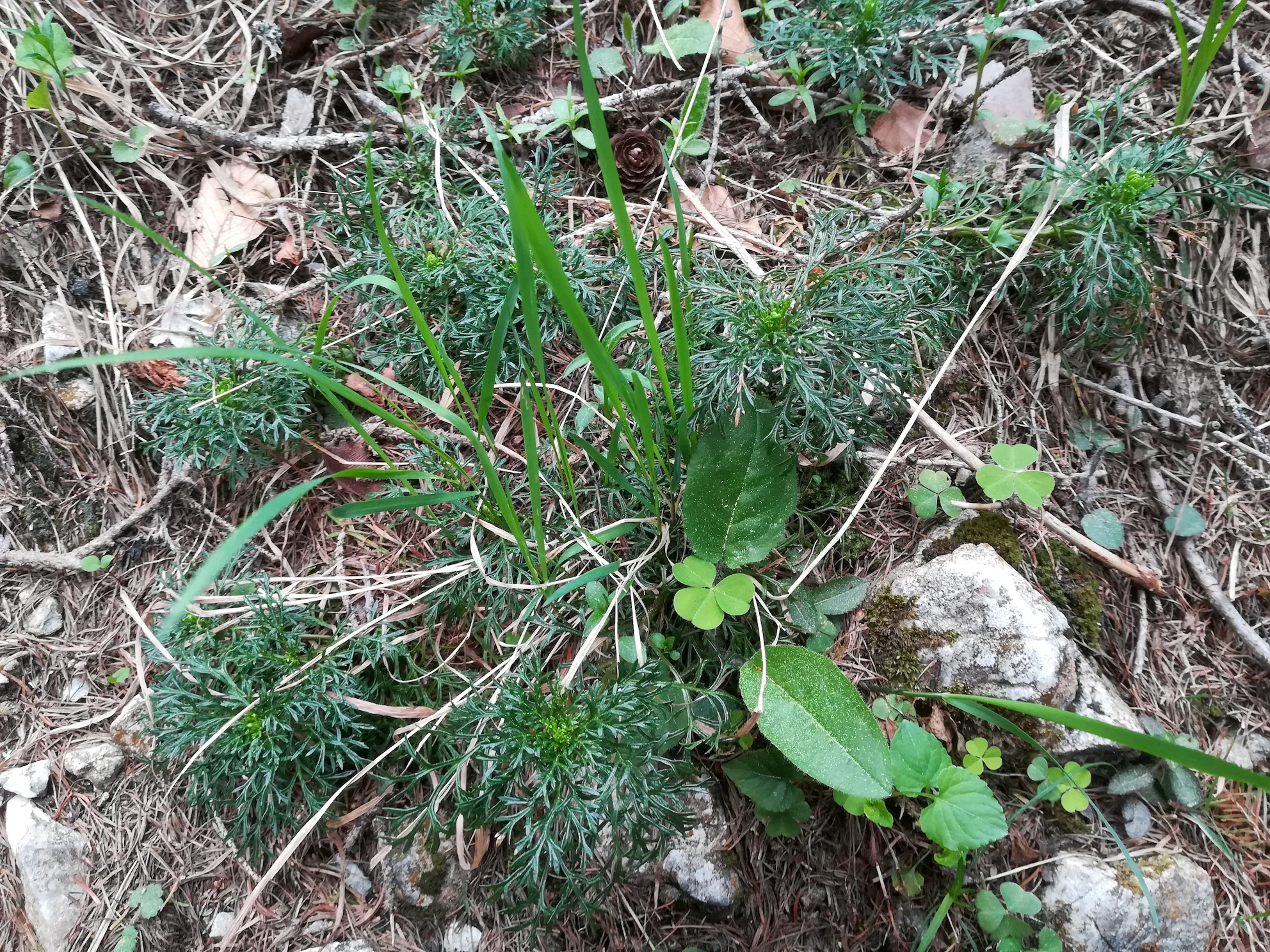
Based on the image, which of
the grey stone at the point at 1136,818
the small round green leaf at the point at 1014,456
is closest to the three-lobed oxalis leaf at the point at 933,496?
the small round green leaf at the point at 1014,456

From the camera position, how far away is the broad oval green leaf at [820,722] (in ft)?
4.88

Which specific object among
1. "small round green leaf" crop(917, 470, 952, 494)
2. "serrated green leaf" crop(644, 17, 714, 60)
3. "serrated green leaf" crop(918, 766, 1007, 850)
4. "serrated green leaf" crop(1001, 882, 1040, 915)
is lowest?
"serrated green leaf" crop(1001, 882, 1040, 915)

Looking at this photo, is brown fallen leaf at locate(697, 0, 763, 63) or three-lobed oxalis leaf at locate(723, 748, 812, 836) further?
brown fallen leaf at locate(697, 0, 763, 63)

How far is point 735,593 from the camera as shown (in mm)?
1626

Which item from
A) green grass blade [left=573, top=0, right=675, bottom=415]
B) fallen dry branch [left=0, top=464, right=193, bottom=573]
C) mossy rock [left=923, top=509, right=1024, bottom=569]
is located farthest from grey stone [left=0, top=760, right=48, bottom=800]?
mossy rock [left=923, top=509, right=1024, bottom=569]

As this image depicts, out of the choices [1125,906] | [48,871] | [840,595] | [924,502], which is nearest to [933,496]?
[924,502]

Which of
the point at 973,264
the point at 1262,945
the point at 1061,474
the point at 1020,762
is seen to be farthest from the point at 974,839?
the point at 973,264

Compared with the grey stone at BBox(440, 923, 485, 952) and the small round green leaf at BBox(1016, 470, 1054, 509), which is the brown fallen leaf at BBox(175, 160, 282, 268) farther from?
the small round green leaf at BBox(1016, 470, 1054, 509)

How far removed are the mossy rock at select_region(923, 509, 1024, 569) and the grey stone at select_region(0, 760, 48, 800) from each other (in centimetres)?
246

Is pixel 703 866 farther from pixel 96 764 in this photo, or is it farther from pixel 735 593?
pixel 96 764

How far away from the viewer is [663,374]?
1.49 meters

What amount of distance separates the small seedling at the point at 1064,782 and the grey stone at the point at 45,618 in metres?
2.67

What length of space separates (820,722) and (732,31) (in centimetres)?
209

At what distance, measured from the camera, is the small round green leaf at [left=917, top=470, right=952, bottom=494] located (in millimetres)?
1866
